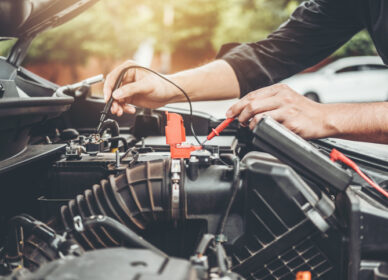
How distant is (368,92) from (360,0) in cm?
807

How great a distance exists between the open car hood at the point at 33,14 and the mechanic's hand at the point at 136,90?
1.01 ft

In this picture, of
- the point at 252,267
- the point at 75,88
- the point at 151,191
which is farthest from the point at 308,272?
the point at 75,88

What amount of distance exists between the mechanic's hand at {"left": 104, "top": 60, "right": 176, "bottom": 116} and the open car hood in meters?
0.31

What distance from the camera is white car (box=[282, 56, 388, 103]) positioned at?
28.1 ft

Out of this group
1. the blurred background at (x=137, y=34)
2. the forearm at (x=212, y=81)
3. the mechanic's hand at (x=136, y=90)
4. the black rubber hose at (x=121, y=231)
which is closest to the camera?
the black rubber hose at (x=121, y=231)

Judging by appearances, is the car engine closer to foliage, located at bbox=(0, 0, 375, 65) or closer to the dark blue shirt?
the dark blue shirt

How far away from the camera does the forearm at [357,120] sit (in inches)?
38.3

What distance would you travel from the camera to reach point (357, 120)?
0.99 metres

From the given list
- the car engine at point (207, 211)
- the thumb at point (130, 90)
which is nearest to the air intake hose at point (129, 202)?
the car engine at point (207, 211)

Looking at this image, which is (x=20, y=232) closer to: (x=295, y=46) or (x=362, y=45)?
(x=295, y=46)

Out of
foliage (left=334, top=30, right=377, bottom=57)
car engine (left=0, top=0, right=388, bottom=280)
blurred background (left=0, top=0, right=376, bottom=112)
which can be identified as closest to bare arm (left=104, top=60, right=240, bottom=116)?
car engine (left=0, top=0, right=388, bottom=280)

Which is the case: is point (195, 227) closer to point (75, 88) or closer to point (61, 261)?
point (61, 261)

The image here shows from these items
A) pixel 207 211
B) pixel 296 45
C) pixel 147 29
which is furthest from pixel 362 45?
pixel 207 211

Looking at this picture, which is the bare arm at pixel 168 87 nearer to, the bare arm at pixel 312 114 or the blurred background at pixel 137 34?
the bare arm at pixel 312 114
